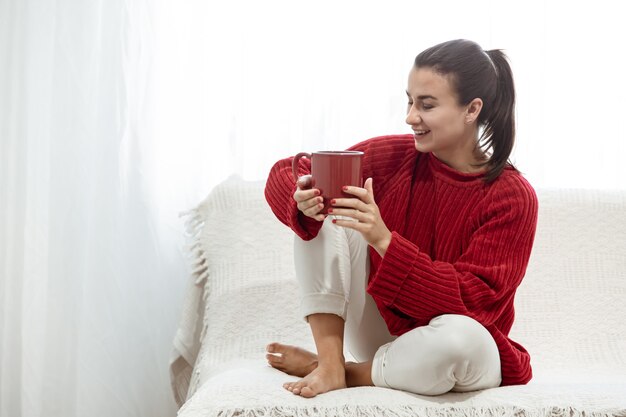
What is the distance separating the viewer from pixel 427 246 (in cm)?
153

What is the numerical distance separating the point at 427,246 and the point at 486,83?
0.32 metres

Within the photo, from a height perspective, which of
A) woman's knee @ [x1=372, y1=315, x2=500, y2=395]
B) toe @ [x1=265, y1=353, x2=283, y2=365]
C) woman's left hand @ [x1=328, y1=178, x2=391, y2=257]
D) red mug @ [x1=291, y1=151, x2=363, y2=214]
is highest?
red mug @ [x1=291, y1=151, x2=363, y2=214]

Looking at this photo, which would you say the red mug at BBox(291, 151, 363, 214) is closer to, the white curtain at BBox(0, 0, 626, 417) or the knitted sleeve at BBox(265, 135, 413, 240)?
the knitted sleeve at BBox(265, 135, 413, 240)

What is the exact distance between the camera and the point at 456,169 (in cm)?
153

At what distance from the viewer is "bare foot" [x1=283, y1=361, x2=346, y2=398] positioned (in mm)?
1331

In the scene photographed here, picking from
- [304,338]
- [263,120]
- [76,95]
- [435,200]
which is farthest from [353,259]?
[76,95]

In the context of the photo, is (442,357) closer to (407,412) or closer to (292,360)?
(407,412)

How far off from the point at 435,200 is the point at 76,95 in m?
0.98

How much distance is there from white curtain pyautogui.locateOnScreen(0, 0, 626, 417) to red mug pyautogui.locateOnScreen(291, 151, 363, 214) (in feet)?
2.83

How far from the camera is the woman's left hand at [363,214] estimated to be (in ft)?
4.15

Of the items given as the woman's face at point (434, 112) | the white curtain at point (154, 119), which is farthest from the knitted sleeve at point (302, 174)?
the white curtain at point (154, 119)

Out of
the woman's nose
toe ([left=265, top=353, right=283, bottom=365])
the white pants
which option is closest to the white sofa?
toe ([left=265, top=353, right=283, bottom=365])

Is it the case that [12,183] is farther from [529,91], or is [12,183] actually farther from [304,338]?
[529,91]

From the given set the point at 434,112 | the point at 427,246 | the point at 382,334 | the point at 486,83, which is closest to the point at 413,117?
the point at 434,112
